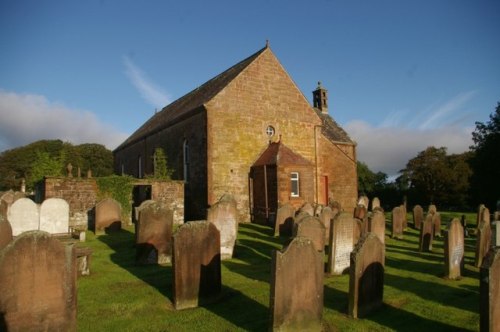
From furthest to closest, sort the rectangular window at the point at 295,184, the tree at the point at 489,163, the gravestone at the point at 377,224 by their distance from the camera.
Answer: the tree at the point at 489,163 < the rectangular window at the point at 295,184 < the gravestone at the point at 377,224

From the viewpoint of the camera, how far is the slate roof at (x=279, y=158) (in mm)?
21641

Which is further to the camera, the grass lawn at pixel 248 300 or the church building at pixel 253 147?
the church building at pixel 253 147

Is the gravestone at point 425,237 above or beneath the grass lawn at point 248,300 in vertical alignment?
above

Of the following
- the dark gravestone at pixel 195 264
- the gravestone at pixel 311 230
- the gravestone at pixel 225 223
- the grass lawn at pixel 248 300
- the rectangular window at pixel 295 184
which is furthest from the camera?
the rectangular window at pixel 295 184

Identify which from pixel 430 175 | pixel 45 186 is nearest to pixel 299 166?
pixel 45 186

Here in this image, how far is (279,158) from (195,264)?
14414mm

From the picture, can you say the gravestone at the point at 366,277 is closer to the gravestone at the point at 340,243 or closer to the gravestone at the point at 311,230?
the gravestone at the point at 340,243

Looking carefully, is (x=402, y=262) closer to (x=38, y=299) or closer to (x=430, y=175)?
(x=38, y=299)

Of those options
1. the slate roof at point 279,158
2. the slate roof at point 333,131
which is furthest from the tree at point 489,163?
the slate roof at point 279,158

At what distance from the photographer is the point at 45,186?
18812 mm

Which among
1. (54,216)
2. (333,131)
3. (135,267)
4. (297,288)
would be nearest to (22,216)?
(54,216)

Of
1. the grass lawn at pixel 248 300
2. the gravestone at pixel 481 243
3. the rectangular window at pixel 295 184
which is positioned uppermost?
the rectangular window at pixel 295 184

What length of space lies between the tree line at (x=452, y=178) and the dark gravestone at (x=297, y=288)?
2804 cm

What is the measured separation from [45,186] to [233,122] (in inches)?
420
